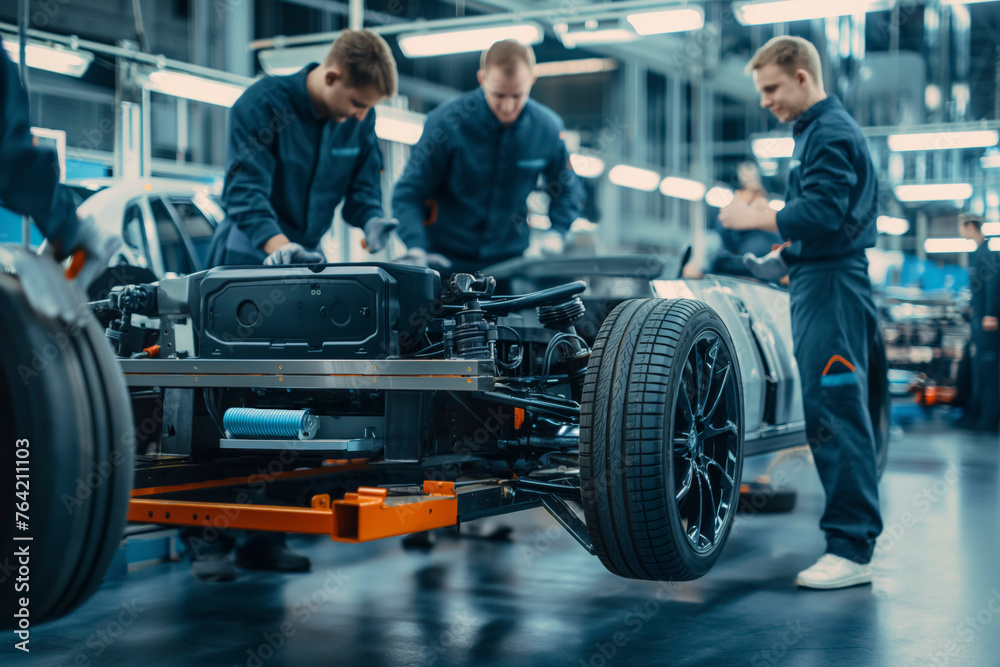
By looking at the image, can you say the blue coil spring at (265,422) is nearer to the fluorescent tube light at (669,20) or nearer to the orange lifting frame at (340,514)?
the orange lifting frame at (340,514)

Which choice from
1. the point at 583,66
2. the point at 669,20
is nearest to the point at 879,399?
the point at 669,20

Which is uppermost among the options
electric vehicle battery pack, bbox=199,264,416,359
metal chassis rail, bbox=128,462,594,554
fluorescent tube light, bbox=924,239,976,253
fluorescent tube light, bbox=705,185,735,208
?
fluorescent tube light, bbox=705,185,735,208

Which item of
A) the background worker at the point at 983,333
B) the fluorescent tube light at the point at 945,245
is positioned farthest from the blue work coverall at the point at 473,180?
the fluorescent tube light at the point at 945,245

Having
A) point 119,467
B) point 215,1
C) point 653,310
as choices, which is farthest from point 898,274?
point 119,467

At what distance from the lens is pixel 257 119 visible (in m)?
3.39

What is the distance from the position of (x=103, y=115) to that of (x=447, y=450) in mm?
9324

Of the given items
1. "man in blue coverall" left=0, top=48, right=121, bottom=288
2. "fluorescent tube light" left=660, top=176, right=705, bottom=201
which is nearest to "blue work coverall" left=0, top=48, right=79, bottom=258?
"man in blue coverall" left=0, top=48, right=121, bottom=288

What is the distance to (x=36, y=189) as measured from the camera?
1776mm

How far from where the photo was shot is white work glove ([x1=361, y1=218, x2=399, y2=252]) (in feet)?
11.4

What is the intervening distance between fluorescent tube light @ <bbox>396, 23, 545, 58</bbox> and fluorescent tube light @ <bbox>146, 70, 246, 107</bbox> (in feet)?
9.27

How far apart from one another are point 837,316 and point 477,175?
163 centimetres

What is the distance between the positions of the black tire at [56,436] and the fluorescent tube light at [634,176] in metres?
13.2

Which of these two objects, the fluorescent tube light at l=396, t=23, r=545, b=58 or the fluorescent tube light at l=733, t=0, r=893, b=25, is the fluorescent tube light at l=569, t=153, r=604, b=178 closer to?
the fluorescent tube light at l=396, t=23, r=545, b=58

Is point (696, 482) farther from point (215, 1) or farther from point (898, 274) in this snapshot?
point (898, 274)
